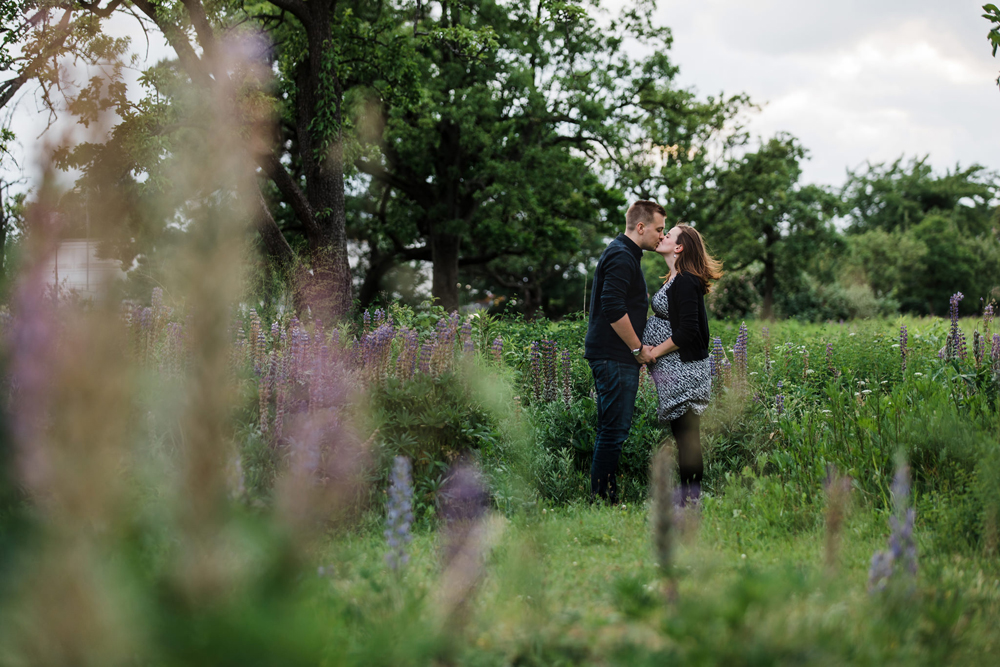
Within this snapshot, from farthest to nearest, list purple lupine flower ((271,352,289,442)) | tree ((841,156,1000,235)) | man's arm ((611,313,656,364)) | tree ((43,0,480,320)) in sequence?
1. tree ((841,156,1000,235))
2. tree ((43,0,480,320))
3. man's arm ((611,313,656,364))
4. purple lupine flower ((271,352,289,442))

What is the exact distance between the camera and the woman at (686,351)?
4422 millimetres

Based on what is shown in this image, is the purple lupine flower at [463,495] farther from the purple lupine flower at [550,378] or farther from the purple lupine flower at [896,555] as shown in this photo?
the purple lupine flower at [896,555]

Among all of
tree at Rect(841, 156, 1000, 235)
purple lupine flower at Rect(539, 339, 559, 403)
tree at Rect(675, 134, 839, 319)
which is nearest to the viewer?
purple lupine flower at Rect(539, 339, 559, 403)

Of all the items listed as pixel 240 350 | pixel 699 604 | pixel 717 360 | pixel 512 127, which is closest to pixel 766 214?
pixel 512 127

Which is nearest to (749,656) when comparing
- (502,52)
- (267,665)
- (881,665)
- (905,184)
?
(881,665)

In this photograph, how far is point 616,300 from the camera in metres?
4.51

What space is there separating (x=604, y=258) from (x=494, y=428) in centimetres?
139

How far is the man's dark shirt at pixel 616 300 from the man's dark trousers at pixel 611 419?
0.10m

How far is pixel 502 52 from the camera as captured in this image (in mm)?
18531

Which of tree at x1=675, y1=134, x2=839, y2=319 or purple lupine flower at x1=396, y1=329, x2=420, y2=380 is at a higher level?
tree at x1=675, y1=134, x2=839, y2=319

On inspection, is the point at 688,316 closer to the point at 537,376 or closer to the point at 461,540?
the point at 537,376

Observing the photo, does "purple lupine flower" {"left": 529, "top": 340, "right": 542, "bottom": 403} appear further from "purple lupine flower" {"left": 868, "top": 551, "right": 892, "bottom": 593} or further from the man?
"purple lupine flower" {"left": 868, "top": 551, "right": 892, "bottom": 593}

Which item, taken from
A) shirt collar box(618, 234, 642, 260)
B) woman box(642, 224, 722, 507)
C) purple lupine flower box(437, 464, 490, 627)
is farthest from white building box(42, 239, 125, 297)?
shirt collar box(618, 234, 642, 260)

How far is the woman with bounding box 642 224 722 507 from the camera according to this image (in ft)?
14.5
